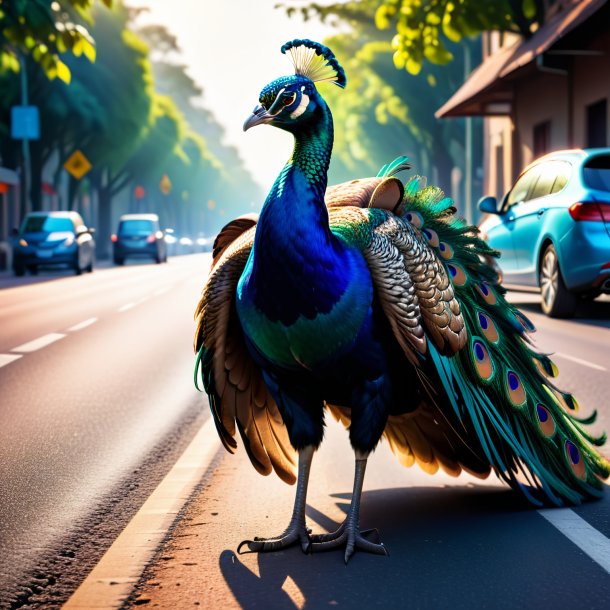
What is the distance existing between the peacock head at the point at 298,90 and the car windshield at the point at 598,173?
9.26 meters

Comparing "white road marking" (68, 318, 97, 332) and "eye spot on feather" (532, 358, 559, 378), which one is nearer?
"eye spot on feather" (532, 358, 559, 378)

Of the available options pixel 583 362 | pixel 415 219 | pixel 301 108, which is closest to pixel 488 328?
pixel 415 219

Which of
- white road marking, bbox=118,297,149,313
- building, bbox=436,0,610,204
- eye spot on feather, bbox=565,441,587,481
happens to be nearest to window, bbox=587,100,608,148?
building, bbox=436,0,610,204

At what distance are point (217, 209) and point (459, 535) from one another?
156 m

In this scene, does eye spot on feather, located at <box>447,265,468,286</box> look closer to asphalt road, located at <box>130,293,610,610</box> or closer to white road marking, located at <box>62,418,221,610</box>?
asphalt road, located at <box>130,293,610,610</box>

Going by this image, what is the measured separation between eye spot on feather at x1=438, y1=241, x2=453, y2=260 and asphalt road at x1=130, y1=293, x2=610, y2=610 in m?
1.04

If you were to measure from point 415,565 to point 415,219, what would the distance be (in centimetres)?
Result: 133

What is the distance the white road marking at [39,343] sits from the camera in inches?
475

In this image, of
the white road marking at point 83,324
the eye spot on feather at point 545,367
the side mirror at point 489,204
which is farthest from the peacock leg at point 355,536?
the white road marking at point 83,324

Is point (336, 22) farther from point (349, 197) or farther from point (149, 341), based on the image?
point (349, 197)

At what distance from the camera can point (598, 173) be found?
13.0m

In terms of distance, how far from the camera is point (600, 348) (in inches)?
423

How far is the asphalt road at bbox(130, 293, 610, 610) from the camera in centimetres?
368

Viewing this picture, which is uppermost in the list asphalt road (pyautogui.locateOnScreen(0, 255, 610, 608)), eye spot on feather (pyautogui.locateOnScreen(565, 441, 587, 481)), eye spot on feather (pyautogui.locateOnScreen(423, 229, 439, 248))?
eye spot on feather (pyautogui.locateOnScreen(423, 229, 439, 248))
